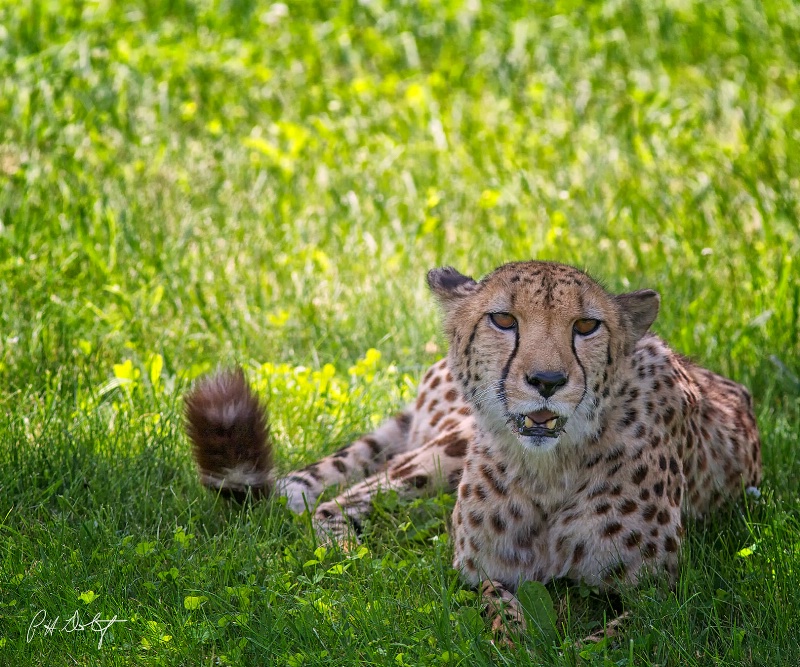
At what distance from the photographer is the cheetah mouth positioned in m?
3.42

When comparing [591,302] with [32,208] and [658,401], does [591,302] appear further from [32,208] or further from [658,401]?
[32,208]

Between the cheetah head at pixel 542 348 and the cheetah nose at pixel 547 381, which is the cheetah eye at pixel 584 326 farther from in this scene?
the cheetah nose at pixel 547 381

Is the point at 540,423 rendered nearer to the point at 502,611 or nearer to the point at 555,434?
the point at 555,434

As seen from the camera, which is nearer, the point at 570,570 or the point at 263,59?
the point at 570,570

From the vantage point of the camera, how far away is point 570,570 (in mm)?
3566

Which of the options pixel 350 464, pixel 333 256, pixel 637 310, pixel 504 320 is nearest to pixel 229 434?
pixel 350 464

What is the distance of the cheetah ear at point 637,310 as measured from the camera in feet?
12.1

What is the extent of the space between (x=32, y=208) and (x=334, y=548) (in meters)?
2.97

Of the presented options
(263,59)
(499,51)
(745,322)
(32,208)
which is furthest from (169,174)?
(745,322)
